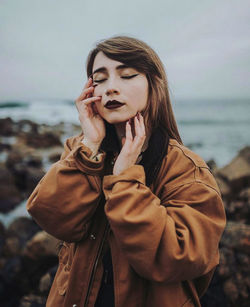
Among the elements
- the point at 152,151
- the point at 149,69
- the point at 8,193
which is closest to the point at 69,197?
the point at 152,151

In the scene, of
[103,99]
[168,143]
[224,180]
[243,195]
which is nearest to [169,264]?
[168,143]

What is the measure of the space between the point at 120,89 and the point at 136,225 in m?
0.95

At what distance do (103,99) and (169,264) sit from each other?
118 centimetres

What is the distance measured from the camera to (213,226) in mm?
1312

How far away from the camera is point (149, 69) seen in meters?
1.75

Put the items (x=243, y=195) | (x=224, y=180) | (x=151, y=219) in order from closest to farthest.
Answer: (x=151, y=219), (x=243, y=195), (x=224, y=180)

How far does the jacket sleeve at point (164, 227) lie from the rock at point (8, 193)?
5818 millimetres

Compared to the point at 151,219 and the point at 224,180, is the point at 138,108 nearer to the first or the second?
the point at 151,219

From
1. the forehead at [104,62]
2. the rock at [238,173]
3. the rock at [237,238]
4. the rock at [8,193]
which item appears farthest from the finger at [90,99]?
the rock at [238,173]

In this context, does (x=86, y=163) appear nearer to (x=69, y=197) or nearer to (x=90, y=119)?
(x=69, y=197)

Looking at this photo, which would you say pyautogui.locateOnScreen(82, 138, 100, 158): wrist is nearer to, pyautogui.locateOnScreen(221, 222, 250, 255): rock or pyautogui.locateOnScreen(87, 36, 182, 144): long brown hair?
pyautogui.locateOnScreen(87, 36, 182, 144): long brown hair

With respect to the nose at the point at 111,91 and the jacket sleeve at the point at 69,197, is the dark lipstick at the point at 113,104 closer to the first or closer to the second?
the nose at the point at 111,91

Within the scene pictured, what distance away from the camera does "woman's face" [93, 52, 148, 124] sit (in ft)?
5.36

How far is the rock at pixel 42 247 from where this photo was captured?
147 inches
